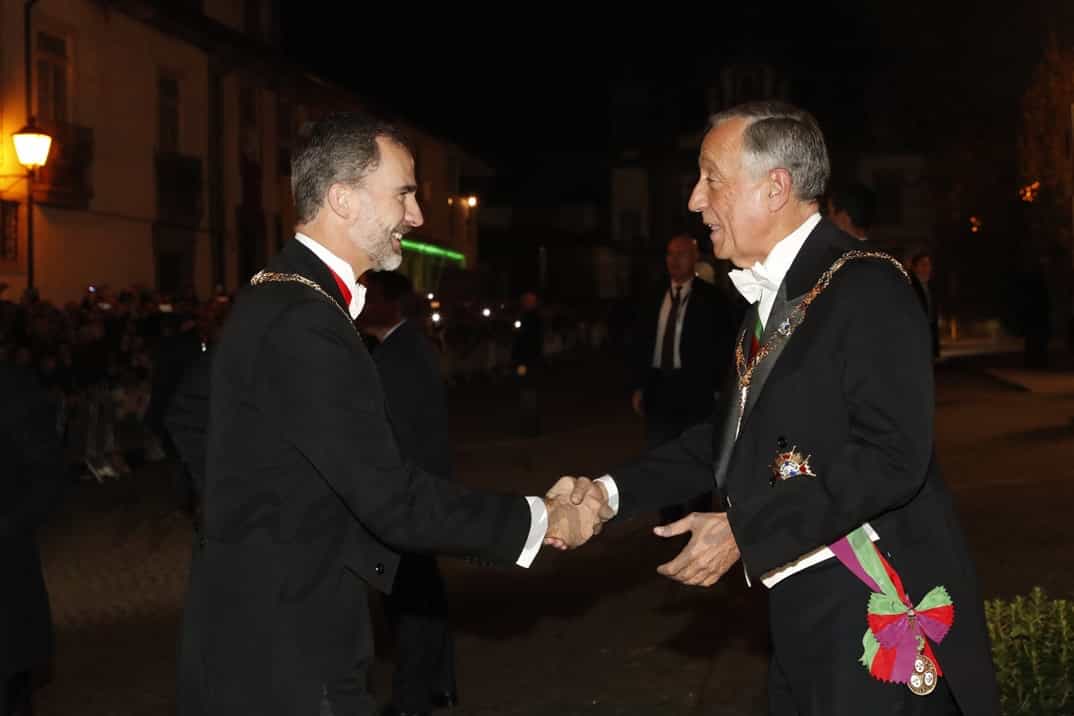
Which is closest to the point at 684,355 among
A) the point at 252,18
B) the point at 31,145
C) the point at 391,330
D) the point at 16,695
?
the point at 391,330

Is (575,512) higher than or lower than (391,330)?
lower

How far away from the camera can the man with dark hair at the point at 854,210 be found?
27.4 feet

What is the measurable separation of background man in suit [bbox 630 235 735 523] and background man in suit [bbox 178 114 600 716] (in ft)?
23.2

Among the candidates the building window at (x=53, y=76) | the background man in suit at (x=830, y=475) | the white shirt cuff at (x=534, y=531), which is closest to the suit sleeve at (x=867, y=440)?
the background man in suit at (x=830, y=475)

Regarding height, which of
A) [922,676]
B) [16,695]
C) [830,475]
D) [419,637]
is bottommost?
[419,637]

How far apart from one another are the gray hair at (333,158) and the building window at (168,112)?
25864 mm

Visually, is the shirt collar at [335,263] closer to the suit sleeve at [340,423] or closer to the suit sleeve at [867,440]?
the suit sleeve at [340,423]

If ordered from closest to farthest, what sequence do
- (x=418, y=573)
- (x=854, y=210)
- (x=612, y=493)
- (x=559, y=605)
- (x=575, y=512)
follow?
(x=575, y=512), (x=612, y=493), (x=418, y=573), (x=854, y=210), (x=559, y=605)

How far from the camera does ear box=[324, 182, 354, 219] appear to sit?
3.79 m

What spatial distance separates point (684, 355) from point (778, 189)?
6.94 m

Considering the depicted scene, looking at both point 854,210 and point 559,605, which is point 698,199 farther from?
point 559,605

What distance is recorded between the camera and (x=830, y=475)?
3418mm

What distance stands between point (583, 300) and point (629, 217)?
27.6ft

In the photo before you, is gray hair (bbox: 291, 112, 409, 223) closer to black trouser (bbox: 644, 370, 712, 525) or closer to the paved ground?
the paved ground
